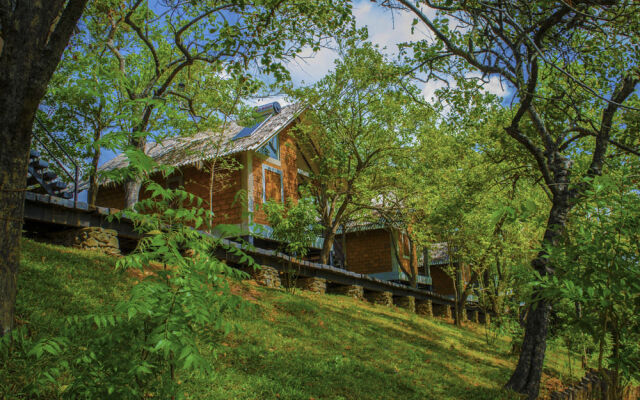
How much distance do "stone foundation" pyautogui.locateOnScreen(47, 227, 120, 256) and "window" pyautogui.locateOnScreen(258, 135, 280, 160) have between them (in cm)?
955

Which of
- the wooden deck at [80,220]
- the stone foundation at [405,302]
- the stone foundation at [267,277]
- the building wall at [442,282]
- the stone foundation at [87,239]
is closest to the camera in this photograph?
the wooden deck at [80,220]

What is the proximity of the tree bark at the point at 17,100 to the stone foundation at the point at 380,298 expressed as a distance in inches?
676

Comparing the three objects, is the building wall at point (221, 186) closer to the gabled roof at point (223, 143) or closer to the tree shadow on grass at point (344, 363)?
the gabled roof at point (223, 143)

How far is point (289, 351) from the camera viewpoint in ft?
27.9

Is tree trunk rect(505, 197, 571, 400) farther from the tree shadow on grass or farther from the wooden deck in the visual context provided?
the wooden deck

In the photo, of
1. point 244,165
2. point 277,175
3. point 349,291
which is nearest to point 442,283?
point 349,291

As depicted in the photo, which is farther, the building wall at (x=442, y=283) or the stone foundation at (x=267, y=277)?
the building wall at (x=442, y=283)

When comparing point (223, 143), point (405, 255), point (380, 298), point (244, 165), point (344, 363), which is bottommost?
point (380, 298)

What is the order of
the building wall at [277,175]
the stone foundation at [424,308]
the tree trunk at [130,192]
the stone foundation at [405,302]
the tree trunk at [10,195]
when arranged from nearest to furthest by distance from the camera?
the tree trunk at [10,195], the tree trunk at [130,192], the building wall at [277,175], the stone foundation at [405,302], the stone foundation at [424,308]

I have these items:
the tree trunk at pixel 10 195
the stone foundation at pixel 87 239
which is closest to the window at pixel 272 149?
the stone foundation at pixel 87 239

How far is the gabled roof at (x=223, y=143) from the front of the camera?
1858cm

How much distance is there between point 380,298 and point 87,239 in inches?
526

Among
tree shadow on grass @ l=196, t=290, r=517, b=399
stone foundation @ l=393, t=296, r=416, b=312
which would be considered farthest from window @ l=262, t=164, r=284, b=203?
tree shadow on grass @ l=196, t=290, r=517, b=399

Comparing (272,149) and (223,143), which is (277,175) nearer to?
(272,149)
